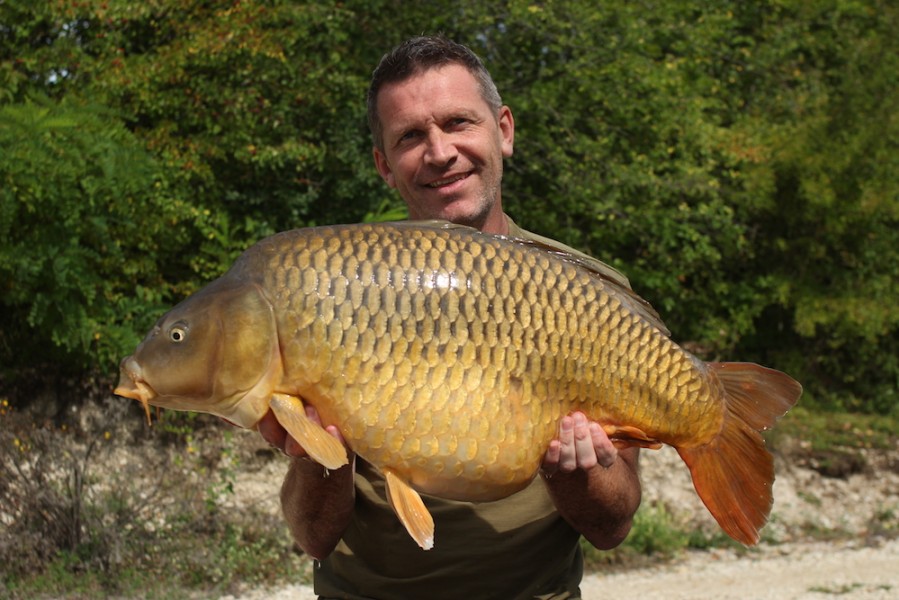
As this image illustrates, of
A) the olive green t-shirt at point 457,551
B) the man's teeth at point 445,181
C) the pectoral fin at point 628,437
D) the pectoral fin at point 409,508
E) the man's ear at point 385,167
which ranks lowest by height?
the olive green t-shirt at point 457,551

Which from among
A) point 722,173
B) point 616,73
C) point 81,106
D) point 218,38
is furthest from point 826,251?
point 81,106

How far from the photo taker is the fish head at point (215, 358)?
5.22 ft

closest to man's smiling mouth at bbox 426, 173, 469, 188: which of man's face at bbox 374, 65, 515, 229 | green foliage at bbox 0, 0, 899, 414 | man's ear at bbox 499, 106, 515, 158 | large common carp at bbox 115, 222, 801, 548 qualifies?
man's face at bbox 374, 65, 515, 229

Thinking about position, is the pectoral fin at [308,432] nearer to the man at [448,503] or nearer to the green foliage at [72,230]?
the man at [448,503]

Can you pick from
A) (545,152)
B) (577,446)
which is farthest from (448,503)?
(545,152)

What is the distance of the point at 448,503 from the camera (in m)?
2.05

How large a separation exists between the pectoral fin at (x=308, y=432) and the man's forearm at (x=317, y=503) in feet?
0.94

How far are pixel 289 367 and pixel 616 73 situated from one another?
6342 mm

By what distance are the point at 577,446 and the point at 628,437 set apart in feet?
0.33

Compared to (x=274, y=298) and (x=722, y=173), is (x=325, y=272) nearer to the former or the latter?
(x=274, y=298)

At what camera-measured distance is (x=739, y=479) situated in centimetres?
180

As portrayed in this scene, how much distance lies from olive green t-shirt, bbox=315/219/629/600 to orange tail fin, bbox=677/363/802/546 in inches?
13.0

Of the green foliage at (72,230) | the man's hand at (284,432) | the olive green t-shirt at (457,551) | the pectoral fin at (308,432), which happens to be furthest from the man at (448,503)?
the green foliage at (72,230)

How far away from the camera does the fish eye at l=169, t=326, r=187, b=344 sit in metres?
1.62
